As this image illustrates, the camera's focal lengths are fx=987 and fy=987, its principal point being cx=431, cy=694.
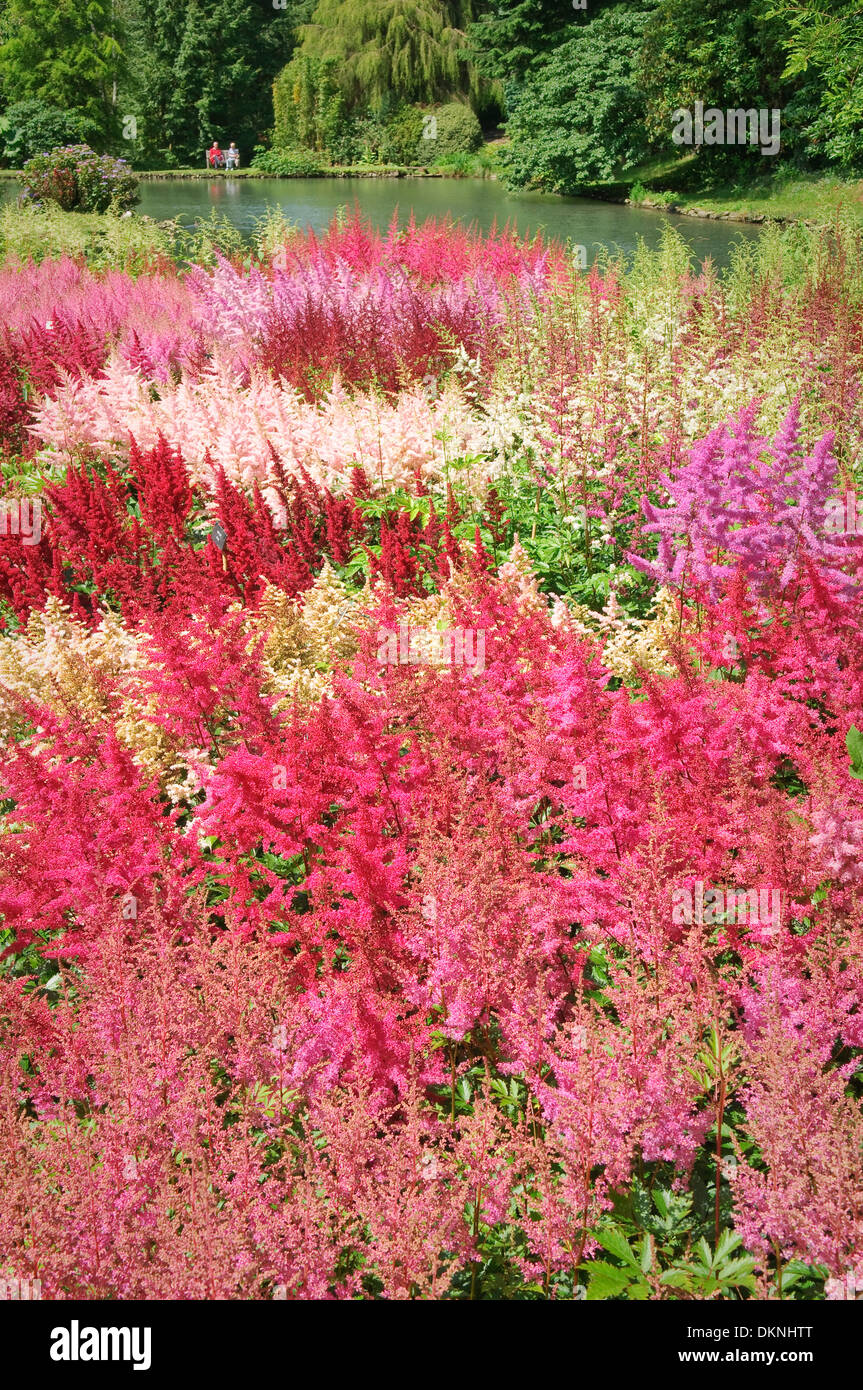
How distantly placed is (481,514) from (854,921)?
3400 mm

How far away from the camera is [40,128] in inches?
1260

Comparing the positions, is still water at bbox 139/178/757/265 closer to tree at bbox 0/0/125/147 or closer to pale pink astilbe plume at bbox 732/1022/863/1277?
tree at bbox 0/0/125/147

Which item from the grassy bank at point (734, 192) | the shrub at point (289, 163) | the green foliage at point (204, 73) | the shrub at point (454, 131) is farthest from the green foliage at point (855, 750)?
the green foliage at point (204, 73)

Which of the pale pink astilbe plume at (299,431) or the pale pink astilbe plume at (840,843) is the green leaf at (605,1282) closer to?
the pale pink astilbe plume at (840,843)

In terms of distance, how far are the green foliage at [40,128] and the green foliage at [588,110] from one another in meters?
14.6

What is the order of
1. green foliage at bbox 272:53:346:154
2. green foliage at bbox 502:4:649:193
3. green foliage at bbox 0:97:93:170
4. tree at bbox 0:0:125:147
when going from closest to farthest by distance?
green foliage at bbox 502:4:649:193, green foliage at bbox 0:97:93:170, tree at bbox 0:0:125:147, green foliage at bbox 272:53:346:154

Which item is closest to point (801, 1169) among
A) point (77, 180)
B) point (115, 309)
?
point (115, 309)

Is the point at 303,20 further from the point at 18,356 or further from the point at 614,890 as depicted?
the point at 614,890

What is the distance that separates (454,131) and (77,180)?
927 inches

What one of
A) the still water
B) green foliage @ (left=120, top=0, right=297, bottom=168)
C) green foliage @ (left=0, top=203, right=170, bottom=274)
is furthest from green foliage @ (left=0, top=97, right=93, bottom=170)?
green foliage @ (left=0, top=203, right=170, bottom=274)

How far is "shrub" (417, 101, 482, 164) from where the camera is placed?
38.4m

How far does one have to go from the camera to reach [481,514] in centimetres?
505

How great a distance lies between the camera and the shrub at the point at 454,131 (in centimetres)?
3841

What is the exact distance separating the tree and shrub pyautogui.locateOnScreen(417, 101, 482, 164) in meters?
12.1
